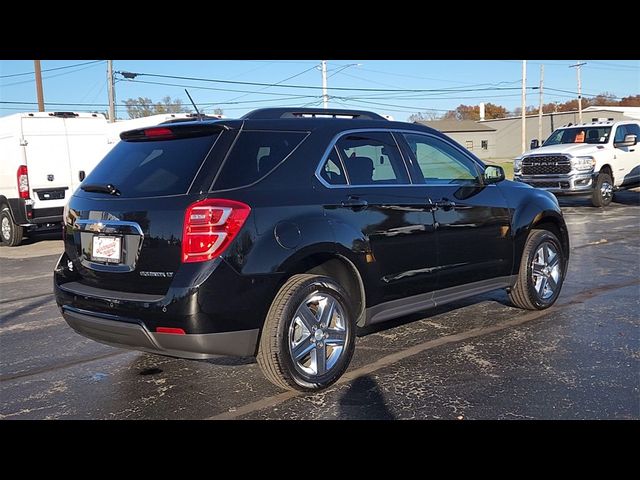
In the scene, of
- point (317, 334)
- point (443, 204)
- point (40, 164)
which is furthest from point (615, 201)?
point (317, 334)

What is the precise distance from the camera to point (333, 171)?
4258mm

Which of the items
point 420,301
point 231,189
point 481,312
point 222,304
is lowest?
point 481,312

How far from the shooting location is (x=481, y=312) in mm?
6000

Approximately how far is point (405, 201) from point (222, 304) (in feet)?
5.67

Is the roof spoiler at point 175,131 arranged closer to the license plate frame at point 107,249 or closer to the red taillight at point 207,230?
the red taillight at point 207,230

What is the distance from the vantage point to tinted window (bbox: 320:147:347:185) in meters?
4.19

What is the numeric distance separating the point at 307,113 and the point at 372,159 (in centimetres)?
62

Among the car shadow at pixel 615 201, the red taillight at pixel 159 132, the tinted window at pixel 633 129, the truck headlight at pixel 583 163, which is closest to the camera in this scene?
the red taillight at pixel 159 132

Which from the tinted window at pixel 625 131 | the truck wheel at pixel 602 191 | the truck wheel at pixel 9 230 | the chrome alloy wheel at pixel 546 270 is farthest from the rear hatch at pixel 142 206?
the tinted window at pixel 625 131

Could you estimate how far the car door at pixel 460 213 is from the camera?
4.87 meters

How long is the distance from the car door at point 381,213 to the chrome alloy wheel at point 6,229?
410 inches
